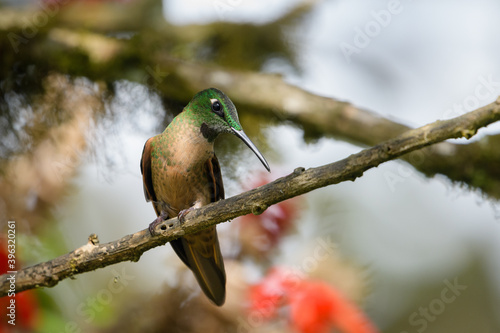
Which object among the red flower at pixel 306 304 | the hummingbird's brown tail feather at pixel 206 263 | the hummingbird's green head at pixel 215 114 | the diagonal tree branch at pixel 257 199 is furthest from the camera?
the red flower at pixel 306 304

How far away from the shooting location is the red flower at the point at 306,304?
2.48m

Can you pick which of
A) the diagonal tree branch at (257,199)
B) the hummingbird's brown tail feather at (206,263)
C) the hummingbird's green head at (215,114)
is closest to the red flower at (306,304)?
the hummingbird's brown tail feather at (206,263)

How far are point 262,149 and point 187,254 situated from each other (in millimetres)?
915

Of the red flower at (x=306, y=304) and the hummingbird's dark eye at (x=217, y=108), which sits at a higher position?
the hummingbird's dark eye at (x=217, y=108)

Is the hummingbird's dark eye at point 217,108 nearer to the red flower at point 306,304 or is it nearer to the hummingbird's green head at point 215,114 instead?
the hummingbird's green head at point 215,114

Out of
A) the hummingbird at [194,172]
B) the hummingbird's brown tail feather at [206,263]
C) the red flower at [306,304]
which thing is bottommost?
the red flower at [306,304]

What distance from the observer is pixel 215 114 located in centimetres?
184

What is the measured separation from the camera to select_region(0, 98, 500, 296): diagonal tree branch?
5.19ft

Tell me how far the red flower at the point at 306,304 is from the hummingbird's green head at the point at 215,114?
3.07ft

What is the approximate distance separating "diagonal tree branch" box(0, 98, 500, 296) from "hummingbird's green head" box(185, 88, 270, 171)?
0.22 metres

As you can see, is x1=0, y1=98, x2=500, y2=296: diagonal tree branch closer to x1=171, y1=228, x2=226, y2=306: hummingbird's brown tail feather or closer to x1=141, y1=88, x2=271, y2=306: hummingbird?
x1=141, y1=88, x2=271, y2=306: hummingbird

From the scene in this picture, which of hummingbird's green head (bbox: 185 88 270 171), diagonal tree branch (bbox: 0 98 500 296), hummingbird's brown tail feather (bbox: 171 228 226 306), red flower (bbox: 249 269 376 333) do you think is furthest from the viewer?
red flower (bbox: 249 269 376 333)

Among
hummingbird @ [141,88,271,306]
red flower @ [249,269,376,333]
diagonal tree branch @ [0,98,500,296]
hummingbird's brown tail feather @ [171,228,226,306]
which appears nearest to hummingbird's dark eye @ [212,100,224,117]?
hummingbird @ [141,88,271,306]

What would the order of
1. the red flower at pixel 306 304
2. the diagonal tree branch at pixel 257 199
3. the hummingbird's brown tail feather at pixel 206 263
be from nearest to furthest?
the diagonal tree branch at pixel 257 199
the hummingbird's brown tail feather at pixel 206 263
the red flower at pixel 306 304
